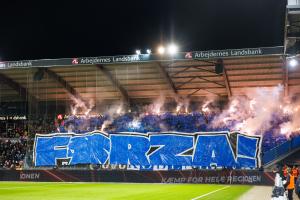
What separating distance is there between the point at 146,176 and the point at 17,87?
2001 centimetres

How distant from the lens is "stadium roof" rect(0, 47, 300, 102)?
42188 mm

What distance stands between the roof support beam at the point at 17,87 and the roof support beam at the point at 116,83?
10115mm

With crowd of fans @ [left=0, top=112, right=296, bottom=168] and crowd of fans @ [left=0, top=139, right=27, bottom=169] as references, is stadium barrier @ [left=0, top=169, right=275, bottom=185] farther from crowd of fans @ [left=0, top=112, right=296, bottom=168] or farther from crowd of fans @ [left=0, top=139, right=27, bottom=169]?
crowd of fans @ [left=0, top=112, right=296, bottom=168]

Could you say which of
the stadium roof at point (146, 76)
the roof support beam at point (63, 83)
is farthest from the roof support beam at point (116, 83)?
the roof support beam at point (63, 83)

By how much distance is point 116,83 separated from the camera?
160 feet

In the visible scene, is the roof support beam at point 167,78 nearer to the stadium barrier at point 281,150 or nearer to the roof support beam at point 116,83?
the roof support beam at point 116,83

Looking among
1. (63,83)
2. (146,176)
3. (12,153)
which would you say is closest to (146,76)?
(63,83)

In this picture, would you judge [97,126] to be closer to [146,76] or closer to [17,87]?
[146,76]

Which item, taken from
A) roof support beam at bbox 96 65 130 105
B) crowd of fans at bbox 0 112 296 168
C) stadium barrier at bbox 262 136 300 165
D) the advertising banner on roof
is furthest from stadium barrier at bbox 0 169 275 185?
roof support beam at bbox 96 65 130 105

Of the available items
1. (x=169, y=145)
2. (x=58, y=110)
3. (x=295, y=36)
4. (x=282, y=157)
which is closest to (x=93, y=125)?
(x=58, y=110)

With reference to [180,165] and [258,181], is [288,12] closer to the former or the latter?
[258,181]

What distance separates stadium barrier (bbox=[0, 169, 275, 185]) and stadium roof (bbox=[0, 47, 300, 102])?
32.0ft

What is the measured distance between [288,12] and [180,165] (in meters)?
26.0

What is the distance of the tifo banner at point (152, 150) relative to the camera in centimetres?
4119
